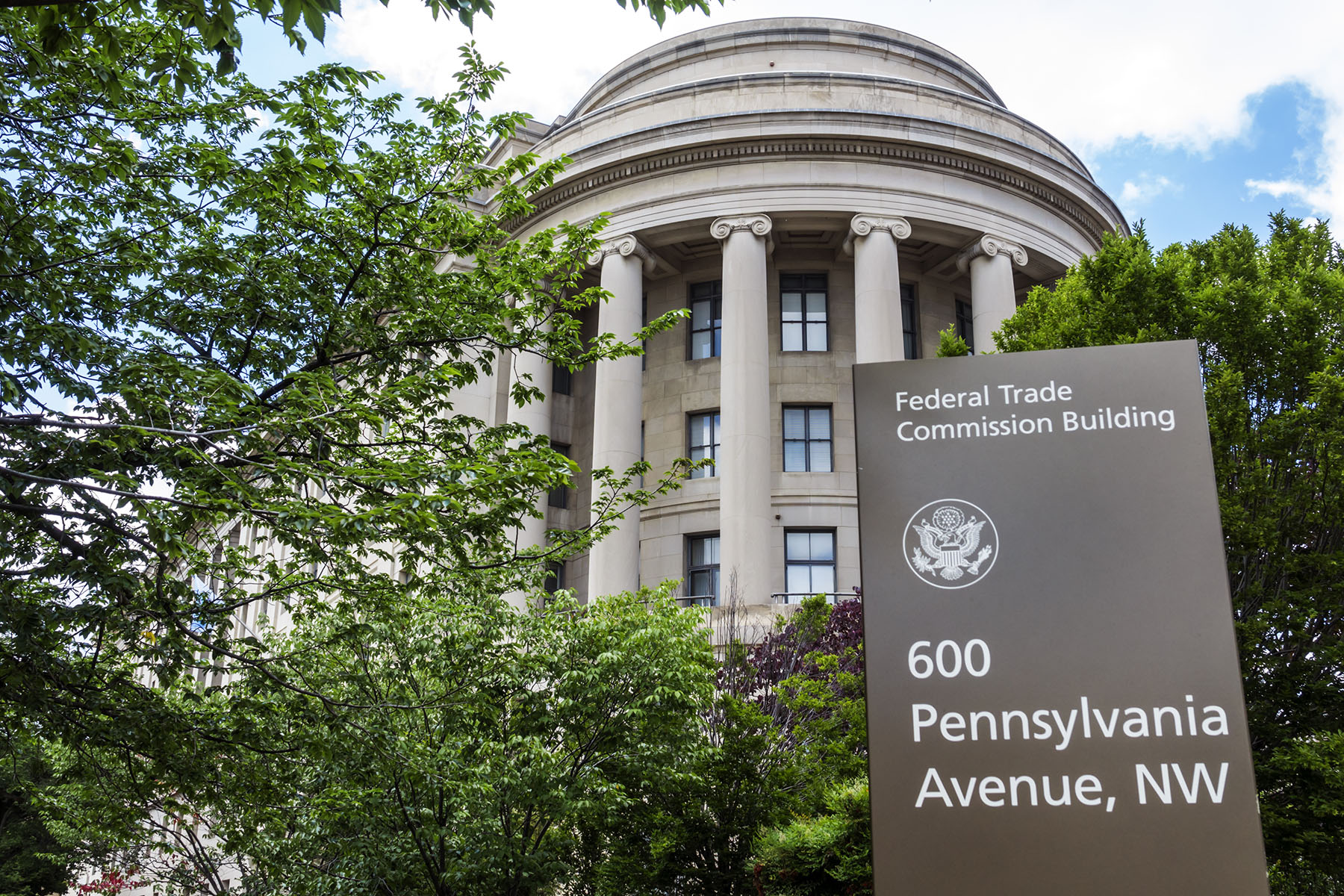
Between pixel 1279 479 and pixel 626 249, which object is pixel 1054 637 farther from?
pixel 626 249

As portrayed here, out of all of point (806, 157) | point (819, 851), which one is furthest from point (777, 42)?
point (819, 851)

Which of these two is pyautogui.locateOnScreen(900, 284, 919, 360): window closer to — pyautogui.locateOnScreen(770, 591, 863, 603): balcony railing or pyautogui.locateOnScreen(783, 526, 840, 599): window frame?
pyautogui.locateOnScreen(783, 526, 840, 599): window frame

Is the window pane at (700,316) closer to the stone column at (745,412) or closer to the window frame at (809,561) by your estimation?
the stone column at (745,412)

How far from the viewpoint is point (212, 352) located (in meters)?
13.6

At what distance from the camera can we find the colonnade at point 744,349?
30.2 metres

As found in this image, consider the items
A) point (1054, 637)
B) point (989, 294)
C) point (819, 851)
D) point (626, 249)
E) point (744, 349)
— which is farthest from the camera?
point (626, 249)

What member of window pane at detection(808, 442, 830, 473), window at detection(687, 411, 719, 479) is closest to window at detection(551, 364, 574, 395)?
window at detection(687, 411, 719, 479)

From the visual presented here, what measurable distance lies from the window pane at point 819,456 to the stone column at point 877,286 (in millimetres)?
3235

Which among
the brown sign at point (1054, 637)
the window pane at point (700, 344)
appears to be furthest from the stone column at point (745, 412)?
the brown sign at point (1054, 637)

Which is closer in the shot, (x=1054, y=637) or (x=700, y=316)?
(x=1054, y=637)

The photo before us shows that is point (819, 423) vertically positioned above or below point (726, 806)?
above

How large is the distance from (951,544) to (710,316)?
104ft

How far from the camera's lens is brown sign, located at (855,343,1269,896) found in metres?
4.76

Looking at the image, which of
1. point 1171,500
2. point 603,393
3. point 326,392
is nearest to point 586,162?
point 603,393
